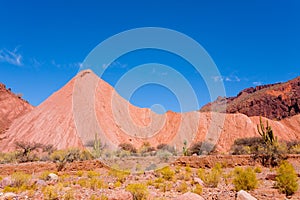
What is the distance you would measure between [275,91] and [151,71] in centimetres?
6122

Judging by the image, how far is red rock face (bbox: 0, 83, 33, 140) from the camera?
46503 millimetres

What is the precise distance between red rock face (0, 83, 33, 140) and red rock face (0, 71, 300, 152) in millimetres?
3014

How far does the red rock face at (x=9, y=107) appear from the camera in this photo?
46503mm

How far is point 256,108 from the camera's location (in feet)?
225

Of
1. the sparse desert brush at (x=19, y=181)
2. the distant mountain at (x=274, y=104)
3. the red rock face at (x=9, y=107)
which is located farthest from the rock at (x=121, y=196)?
the distant mountain at (x=274, y=104)

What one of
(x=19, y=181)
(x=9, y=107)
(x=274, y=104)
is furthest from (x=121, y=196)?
(x=274, y=104)

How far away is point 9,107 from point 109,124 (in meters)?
23.9

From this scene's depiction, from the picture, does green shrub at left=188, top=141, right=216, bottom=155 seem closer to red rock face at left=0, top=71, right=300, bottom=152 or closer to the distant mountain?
red rock face at left=0, top=71, right=300, bottom=152

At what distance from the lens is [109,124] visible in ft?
135

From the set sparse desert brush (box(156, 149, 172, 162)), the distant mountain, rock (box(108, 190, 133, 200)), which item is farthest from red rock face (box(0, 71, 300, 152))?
rock (box(108, 190, 133, 200))

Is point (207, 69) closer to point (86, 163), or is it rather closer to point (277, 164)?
point (277, 164)

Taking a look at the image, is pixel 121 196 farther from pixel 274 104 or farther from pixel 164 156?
pixel 274 104

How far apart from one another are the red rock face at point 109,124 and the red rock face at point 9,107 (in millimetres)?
3014

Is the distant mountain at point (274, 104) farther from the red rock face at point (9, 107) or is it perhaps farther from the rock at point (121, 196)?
the rock at point (121, 196)
